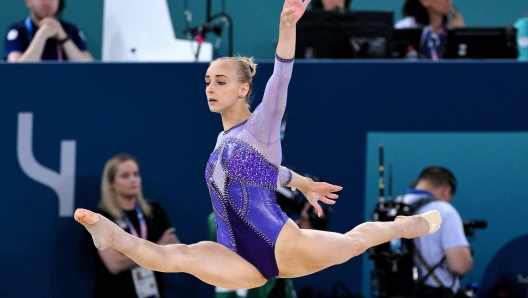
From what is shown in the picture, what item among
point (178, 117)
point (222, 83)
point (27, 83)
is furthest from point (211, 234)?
point (222, 83)

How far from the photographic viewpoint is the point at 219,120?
21.1 ft

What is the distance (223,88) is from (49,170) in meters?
2.86

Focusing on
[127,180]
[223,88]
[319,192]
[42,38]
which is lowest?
[319,192]

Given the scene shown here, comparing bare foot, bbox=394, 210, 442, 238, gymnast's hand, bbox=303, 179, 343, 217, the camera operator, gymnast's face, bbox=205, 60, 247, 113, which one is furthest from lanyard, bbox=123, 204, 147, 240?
bare foot, bbox=394, 210, 442, 238

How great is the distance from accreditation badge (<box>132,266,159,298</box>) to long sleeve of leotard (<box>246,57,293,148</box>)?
238 cm

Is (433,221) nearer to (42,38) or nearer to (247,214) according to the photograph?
(247,214)

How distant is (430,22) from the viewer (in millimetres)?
7062

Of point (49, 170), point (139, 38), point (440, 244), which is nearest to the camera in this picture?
point (440, 244)

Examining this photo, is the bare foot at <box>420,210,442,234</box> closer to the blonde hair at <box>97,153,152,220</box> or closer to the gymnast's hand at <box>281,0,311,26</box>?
the gymnast's hand at <box>281,0,311,26</box>

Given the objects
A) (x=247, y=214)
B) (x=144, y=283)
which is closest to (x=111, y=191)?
(x=144, y=283)

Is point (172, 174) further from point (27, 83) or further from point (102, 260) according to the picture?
point (27, 83)

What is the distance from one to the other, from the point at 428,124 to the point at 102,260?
109 inches

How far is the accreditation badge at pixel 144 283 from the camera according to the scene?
5891 millimetres

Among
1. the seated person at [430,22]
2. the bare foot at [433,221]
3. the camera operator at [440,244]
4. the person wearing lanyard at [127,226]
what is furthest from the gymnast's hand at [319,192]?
the seated person at [430,22]
